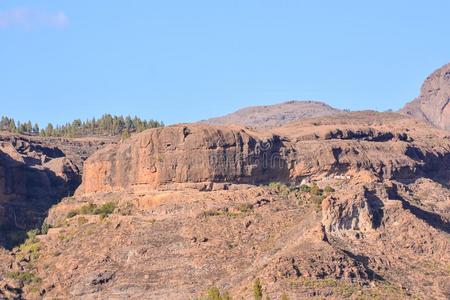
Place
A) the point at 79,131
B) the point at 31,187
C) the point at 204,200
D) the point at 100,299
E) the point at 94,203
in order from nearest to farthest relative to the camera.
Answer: the point at 100,299
the point at 204,200
the point at 94,203
the point at 31,187
the point at 79,131

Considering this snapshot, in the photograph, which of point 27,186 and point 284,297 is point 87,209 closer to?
point 27,186

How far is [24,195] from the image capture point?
12544 cm

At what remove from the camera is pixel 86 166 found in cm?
12262

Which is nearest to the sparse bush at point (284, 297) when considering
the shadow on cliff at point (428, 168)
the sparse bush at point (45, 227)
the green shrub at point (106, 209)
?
the green shrub at point (106, 209)

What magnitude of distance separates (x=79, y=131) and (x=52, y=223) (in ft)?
160

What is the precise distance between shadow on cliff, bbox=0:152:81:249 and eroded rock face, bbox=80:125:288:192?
9148mm

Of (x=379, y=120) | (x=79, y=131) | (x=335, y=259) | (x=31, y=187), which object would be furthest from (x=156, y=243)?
(x=79, y=131)

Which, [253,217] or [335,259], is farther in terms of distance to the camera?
[253,217]

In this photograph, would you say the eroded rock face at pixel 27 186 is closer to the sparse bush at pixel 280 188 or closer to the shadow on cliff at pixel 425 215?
the sparse bush at pixel 280 188

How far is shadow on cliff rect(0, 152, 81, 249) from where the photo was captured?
119875 mm

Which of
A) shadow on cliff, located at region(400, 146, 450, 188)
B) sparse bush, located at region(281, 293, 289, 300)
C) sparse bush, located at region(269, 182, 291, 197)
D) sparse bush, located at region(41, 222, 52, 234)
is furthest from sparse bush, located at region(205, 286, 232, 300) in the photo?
shadow on cliff, located at region(400, 146, 450, 188)

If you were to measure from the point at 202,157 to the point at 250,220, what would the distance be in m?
8.26

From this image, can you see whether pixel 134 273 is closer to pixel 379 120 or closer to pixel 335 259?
pixel 335 259

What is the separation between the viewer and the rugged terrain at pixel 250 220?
310 ft
